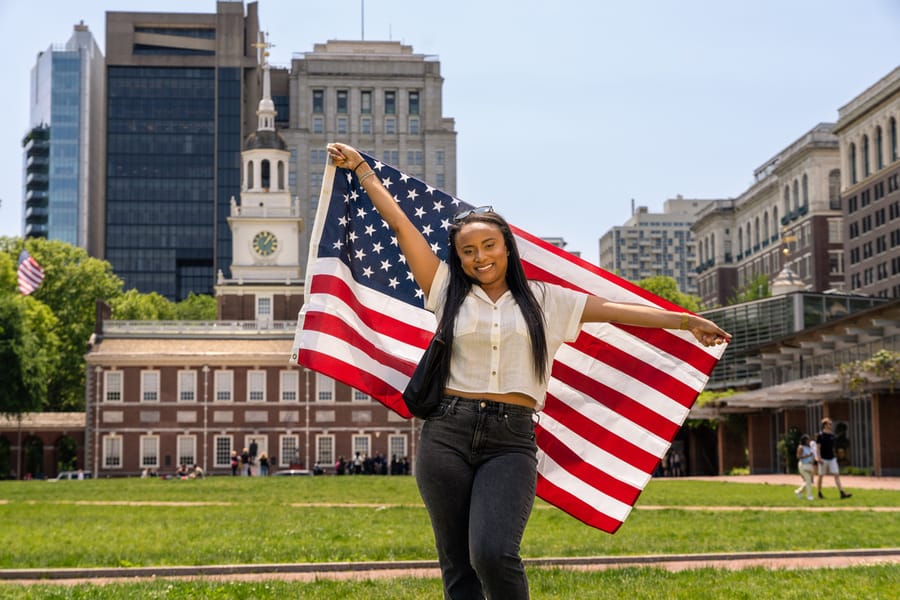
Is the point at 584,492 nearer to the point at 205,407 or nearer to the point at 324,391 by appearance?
the point at 205,407

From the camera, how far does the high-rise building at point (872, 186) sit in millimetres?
94312

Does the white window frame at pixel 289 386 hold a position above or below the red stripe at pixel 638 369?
below

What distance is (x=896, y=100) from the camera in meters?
94.6

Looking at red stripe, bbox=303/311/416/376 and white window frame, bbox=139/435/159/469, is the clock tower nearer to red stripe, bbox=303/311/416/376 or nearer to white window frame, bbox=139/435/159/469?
white window frame, bbox=139/435/159/469

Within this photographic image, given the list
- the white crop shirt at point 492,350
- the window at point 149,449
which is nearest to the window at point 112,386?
the window at point 149,449

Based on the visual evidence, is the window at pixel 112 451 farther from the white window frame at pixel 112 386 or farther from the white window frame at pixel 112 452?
the white window frame at pixel 112 386

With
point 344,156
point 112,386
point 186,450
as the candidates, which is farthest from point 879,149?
point 344,156

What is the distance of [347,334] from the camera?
8.26 m

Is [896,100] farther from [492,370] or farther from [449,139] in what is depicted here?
[492,370]

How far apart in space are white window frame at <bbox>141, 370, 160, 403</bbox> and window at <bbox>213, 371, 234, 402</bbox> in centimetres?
326

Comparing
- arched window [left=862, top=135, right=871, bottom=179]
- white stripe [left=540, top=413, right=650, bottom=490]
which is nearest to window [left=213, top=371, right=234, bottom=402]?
arched window [left=862, top=135, right=871, bottom=179]

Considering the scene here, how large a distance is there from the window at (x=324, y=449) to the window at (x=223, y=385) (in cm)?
567

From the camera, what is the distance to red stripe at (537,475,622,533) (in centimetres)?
800

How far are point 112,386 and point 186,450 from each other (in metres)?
5.59
